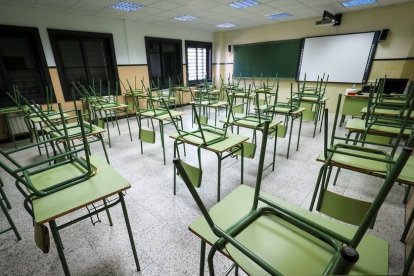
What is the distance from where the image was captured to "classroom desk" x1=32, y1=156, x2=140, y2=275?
973 mm

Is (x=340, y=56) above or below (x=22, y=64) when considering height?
above

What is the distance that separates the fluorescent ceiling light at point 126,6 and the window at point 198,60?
9.28 feet

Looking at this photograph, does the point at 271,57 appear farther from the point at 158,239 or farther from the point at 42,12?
the point at 158,239

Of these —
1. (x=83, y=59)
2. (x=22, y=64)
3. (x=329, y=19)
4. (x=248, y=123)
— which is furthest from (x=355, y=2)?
(x=22, y=64)

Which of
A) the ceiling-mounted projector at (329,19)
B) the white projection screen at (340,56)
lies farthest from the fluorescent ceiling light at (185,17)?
the white projection screen at (340,56)

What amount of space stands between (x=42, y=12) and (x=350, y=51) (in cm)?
737

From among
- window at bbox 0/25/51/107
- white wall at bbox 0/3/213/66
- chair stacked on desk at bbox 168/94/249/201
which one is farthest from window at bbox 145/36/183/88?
chair stacked on desk at bbox 168/94/249/201

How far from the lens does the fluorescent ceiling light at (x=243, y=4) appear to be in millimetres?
4320

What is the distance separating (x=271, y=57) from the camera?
6.80m

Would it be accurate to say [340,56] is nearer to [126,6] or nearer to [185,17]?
[185,17]

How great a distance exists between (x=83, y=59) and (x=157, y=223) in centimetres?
503

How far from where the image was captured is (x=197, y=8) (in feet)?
15.1

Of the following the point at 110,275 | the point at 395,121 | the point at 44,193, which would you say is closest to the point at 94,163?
the point at 44,193

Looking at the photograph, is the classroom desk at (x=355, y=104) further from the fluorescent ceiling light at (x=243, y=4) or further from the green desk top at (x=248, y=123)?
the fluorescent ceiling light at (x=243, y=4)
